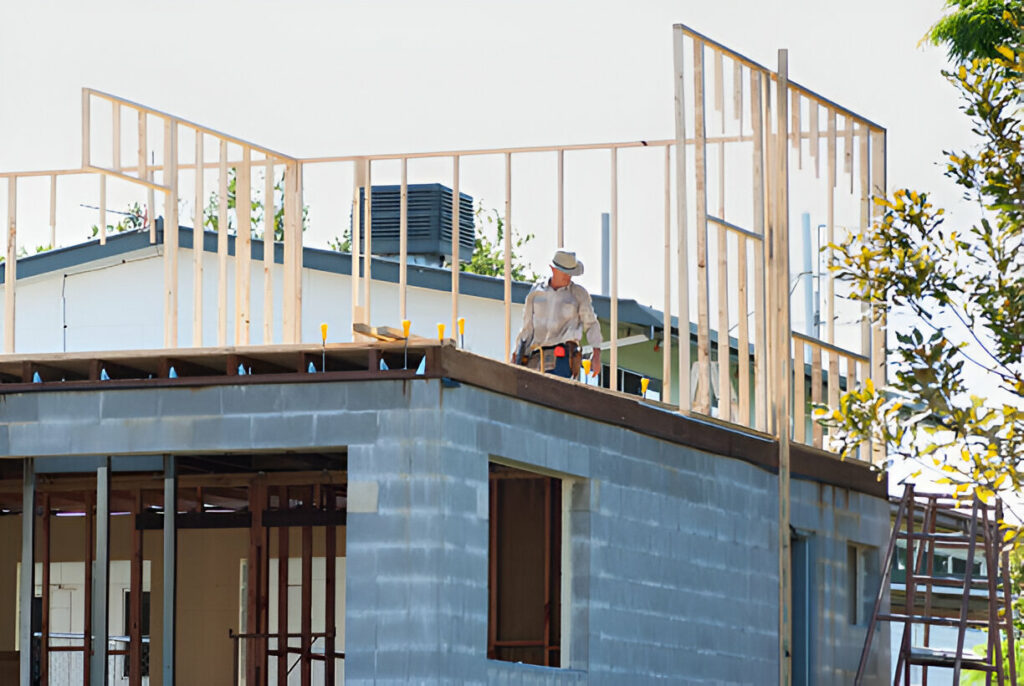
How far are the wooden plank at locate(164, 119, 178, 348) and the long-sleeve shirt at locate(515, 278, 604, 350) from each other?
2.90 m

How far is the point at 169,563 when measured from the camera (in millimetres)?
12953

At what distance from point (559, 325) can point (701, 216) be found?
1453 millimetres

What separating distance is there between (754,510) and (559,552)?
5.79ft

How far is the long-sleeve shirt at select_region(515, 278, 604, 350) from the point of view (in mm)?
14336

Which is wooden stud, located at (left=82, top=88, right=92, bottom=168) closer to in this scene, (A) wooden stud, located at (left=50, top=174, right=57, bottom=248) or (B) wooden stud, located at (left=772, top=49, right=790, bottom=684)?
(A) wooden stud, located at (left=50, top=174, right=57, bottom=248)

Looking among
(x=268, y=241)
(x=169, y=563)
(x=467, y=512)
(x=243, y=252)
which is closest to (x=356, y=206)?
(x=268, y=241)

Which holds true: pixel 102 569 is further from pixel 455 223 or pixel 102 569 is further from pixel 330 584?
pixel 455 223

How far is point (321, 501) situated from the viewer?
15.8 m

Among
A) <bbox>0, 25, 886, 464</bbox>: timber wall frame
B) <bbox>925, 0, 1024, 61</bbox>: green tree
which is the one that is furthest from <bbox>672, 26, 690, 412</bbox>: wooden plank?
<bbox>925, 0, 1024, 61</bbox>: green tree

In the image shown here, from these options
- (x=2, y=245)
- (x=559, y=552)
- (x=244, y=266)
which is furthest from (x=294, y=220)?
(x=2, y=245)

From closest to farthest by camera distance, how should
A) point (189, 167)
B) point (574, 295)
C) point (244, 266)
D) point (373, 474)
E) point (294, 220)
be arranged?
1. point (373, 474)
2. point (574, 295)
3. point (244, 266)
4. point (294, 220)
5. point (189, 167)

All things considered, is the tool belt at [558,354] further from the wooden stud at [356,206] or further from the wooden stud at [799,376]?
the wooden stud at [356,206]

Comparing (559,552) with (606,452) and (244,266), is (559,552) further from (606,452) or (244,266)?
(244,266)

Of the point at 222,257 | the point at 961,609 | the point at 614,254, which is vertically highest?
the point at 614,254
